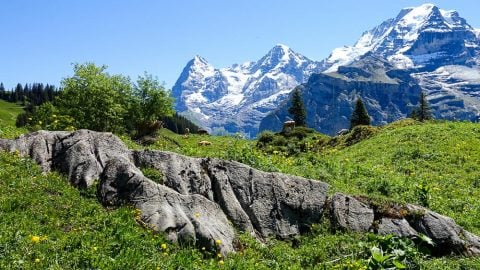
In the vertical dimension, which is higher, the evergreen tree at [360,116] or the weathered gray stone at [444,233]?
the evergreen tree at [360,116]

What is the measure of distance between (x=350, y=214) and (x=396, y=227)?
1556 millimetres

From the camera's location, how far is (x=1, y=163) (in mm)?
15414

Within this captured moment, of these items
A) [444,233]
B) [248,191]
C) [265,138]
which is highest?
[248,191]

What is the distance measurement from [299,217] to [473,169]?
17.9 metres

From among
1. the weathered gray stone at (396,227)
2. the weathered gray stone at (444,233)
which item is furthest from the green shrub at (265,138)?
the weathered gray stone at (396,227)

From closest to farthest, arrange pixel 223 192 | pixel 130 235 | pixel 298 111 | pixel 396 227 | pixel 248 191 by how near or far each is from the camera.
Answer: pixel 130 235, pixel 223 192, pixel 396 227, pixel 248 191, pixel 298 111

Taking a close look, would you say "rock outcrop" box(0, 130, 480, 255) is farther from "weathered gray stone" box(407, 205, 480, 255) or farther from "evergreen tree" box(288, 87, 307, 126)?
"evergreen tree" box(288, 87, 307, 126)

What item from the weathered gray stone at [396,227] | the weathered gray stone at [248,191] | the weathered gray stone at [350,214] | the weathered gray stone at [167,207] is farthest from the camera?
the weathered gray stone at [350,214]

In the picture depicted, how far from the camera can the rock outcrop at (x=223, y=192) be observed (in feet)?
48.5

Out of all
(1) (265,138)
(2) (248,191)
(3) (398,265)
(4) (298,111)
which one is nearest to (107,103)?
(1) (265,138)

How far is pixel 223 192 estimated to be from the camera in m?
16.2

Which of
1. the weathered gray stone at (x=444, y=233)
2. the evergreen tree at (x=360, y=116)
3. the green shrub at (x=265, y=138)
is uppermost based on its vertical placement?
the evergreen tree at (x=360, y=116)

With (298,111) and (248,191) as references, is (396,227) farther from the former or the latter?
(298,111)

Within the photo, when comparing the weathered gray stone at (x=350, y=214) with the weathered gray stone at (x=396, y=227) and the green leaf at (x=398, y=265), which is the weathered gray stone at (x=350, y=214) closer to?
the weathered gray stone at (x=396, y=227)
